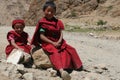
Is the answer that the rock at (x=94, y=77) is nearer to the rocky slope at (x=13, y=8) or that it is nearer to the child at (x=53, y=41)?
the child at (x=53, y=41)

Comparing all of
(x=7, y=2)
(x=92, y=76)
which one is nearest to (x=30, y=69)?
(x=92, y=76)

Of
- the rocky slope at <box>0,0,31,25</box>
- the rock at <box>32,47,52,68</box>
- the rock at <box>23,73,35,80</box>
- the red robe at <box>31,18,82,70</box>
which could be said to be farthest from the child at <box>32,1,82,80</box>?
the rocky slope at <box>0,0,31,25</box>

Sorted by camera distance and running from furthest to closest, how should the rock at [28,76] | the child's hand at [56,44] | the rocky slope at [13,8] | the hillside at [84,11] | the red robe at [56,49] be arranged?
the rocky slope at [13,8] < the hillside at [84,11] < the child's hand at [56,44] < the red robe at [56,49] < the rock at [28,76]

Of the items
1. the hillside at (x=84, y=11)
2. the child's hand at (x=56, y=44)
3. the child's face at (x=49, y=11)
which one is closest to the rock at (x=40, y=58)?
the child's hand at (x=56, y=44)

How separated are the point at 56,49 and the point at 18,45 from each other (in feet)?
2.48

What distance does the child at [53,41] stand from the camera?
6.75 m

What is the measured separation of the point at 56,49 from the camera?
684 cm

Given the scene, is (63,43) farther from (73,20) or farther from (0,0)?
(0,0)

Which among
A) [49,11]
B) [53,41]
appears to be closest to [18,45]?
[53,41]

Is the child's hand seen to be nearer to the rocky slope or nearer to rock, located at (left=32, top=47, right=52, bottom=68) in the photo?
rock, located at (left=32, top=47, right=52, bottom=68)

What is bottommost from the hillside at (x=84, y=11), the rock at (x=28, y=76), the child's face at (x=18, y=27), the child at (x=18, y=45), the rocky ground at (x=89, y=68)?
the hillside at (x=84, y=11)

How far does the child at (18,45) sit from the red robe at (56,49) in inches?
10.4

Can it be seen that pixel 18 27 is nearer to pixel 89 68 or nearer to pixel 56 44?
pixel 56 44

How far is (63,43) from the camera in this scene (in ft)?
23.1
